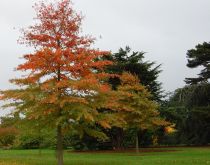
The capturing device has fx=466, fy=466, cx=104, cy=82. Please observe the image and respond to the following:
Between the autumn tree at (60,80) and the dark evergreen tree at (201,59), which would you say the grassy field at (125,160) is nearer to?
the autumn tree at (60,80)

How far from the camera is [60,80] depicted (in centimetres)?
1973

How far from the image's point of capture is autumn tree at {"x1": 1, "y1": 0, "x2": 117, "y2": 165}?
62.8 ft

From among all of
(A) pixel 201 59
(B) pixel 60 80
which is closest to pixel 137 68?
(A) pixel 201 59

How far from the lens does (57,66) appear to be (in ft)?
65.0

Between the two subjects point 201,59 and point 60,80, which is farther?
point 201,59

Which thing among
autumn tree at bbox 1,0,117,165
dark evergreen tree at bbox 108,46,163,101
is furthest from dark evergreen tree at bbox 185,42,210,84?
autumn tree at bbox 1,0,117,165

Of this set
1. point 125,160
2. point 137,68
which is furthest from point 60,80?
point 137,68

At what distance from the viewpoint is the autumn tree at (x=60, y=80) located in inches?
754

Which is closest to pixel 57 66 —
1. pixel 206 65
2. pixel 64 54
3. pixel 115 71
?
pixel 64 54

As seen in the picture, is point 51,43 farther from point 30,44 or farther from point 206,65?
point 206,65

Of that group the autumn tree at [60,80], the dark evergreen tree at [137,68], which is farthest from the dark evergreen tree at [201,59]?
the autumn tree at [60,80]

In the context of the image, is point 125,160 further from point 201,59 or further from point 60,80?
point 201,59

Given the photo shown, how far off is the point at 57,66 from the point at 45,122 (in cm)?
246

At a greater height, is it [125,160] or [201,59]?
[201,59]
